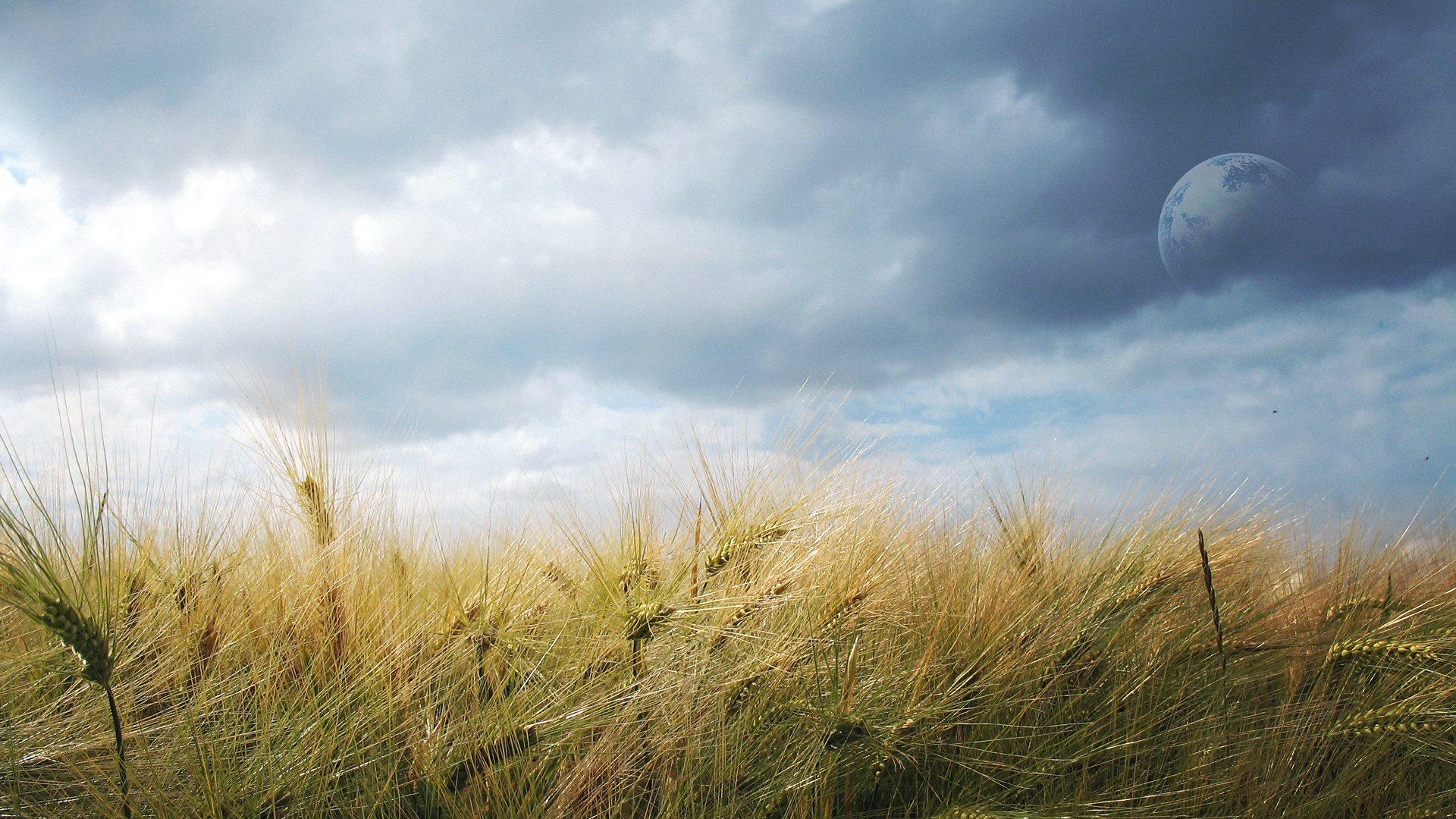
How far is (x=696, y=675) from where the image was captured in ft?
5.28

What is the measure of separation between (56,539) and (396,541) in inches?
50.3

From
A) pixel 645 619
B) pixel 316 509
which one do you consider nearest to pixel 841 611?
pixel 645 619

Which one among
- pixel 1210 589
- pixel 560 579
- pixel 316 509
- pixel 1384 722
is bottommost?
pixel 1384 722

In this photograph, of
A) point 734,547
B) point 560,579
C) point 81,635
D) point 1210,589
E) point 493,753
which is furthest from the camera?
point 560,579

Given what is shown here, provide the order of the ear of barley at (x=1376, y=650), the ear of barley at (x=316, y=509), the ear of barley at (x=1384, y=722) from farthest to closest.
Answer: the ear of barley at (x=316, y=509) < the ear of barley at (x=1376, y=650) < the ear of barley at (x=1384, y=722)

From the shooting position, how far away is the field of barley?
1.55 meters

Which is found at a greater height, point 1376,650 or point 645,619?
point 645,619

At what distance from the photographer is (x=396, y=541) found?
260cm

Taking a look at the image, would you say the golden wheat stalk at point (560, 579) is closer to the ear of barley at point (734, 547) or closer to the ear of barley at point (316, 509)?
the ear of barley at point (734, 547)

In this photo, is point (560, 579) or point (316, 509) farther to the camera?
point (316, 509)

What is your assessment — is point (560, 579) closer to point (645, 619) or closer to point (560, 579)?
point (560, 579)

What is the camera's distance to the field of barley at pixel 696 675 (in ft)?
5.08

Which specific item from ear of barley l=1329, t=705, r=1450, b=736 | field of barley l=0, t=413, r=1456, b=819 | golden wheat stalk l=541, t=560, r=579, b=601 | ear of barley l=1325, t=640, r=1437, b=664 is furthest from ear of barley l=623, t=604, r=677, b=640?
ear of barley l=1325, t=640, r=1437, b=664

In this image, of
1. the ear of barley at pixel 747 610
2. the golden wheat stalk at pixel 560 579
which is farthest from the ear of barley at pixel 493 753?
the golden wheat stalk at pixel 560 579
